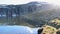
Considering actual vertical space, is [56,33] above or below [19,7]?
below

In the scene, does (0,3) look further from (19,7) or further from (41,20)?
(41,20)

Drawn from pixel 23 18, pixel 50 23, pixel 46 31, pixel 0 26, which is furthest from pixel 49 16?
pixel 0 26

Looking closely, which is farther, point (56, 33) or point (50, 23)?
point (50, 23)

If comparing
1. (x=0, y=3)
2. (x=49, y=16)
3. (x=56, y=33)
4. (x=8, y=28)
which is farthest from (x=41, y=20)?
(x=0, y=3)

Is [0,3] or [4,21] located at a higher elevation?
[0,3]

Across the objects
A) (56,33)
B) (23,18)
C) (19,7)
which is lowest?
(56,33)

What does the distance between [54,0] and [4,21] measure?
4.10 feet

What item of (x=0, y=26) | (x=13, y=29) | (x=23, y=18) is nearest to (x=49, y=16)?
(x=23, y=18)

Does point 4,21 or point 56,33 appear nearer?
point 56,33

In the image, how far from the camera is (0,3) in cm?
355

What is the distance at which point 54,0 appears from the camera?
3.57m

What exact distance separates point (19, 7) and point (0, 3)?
45 centimetres

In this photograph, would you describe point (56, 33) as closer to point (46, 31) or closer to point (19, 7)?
point (46, 31)

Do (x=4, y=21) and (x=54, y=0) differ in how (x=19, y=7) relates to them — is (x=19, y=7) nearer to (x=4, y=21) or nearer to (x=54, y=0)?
(x=4, y=21)
